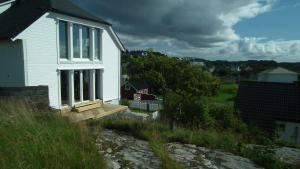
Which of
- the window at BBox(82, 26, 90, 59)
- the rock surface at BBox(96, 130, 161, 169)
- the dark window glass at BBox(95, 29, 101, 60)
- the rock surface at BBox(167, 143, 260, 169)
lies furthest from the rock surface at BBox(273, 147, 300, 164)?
the dark window glass at BBox(95, 29, 101, 60)

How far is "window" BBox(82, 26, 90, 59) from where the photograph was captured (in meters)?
19.0

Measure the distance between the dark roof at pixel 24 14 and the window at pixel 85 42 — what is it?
841mm

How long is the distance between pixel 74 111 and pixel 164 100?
7.17m

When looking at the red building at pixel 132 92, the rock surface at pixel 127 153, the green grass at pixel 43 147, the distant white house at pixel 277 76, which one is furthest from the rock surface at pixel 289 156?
the distant white house at pixel 277 76

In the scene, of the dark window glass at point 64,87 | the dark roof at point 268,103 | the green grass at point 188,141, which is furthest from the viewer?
the dark roof at point 268,103

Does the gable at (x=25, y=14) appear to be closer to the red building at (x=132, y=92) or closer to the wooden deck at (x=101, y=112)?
the wooden deck at (x=101, y=112)

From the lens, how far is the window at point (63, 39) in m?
17.0

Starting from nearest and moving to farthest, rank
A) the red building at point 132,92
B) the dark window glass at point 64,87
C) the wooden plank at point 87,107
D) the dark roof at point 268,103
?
the dark window glass at point 64,87 → the wooden plank at point 87,107 → the dark roof at point 268,103 → the red building at point 132,92

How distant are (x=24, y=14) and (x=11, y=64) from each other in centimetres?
327

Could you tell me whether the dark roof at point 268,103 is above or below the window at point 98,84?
below

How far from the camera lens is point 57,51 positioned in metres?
16.6

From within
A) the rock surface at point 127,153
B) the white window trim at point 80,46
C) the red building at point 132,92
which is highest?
the white window trim at point 80,46

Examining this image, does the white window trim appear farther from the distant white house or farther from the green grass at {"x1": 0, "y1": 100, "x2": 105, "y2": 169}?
the distant white house

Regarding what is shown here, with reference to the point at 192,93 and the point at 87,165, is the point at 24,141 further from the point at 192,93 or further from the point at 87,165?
the point at 192,93
